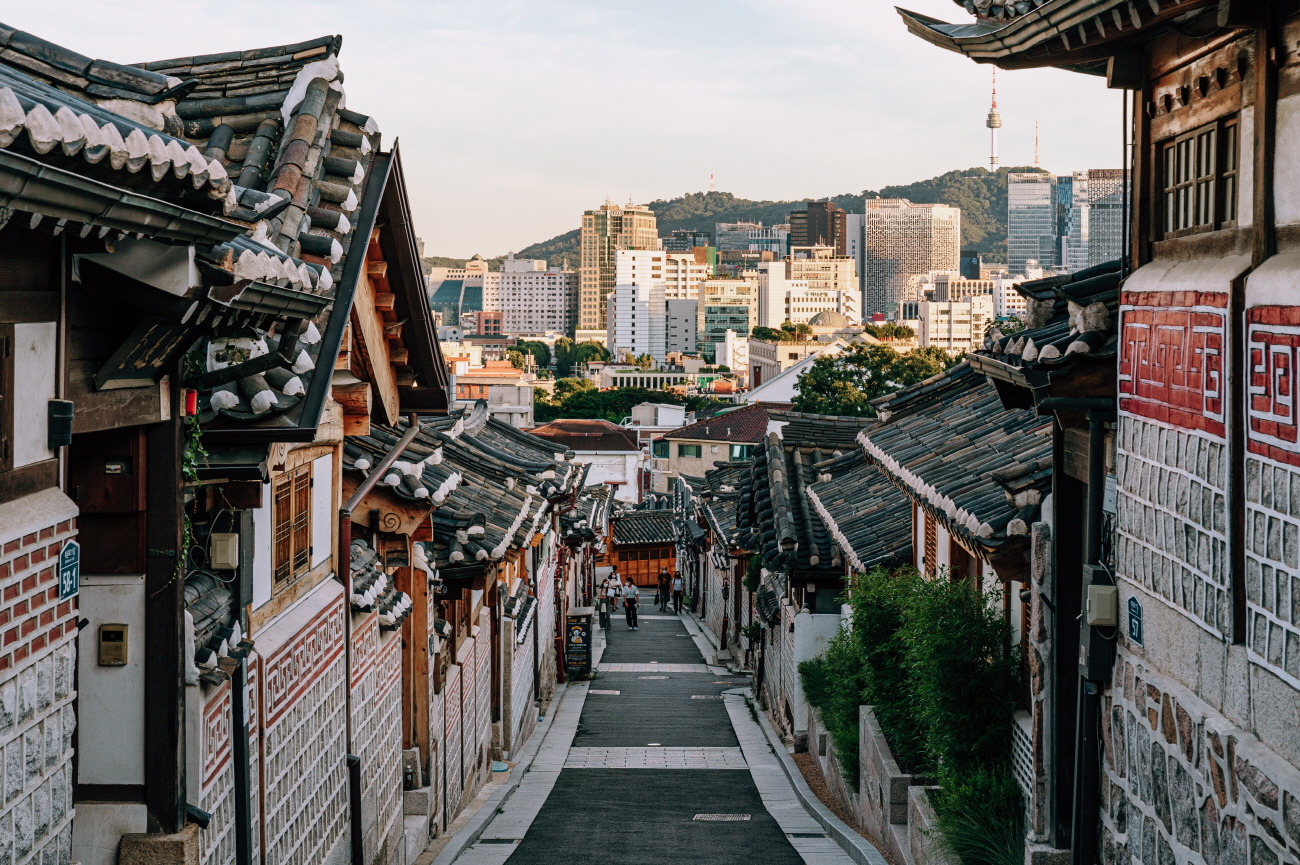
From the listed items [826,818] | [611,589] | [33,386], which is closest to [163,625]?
[33,386]

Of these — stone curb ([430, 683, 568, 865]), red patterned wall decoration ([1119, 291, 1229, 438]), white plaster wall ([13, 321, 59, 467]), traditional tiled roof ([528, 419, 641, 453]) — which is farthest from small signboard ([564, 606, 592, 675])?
traditional tiled roof ([528, 419, 641, 453])

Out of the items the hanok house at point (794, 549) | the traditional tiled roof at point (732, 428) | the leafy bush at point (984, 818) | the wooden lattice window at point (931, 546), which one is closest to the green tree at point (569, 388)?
the traditional tiled roof at point (732, 428)

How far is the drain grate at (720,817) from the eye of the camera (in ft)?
60.7

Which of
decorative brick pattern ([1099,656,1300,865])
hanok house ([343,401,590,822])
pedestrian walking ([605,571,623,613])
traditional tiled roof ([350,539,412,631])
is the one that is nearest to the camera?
decorative brick pattern ([1099,656,1300,865])

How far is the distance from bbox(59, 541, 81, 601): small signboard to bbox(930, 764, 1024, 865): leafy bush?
786 cm

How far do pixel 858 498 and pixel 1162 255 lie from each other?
541 inches

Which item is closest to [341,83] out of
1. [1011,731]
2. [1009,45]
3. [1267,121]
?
[1009,45]

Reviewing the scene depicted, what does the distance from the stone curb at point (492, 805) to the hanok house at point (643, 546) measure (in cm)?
4341

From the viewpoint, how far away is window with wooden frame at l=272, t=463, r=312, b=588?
35.1ft

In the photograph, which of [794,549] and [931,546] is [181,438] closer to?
[931,546]

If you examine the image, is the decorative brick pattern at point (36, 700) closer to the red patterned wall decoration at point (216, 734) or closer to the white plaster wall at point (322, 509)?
the red patterned wall decoration at point (216, 734)

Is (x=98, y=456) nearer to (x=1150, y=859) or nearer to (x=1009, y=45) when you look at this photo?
(x=1009, y=45)

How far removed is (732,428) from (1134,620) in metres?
88.9

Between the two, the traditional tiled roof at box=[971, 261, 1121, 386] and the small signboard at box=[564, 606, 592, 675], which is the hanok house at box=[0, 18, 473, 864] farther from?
the small signboard at box=[564, 606, 592, 675]
